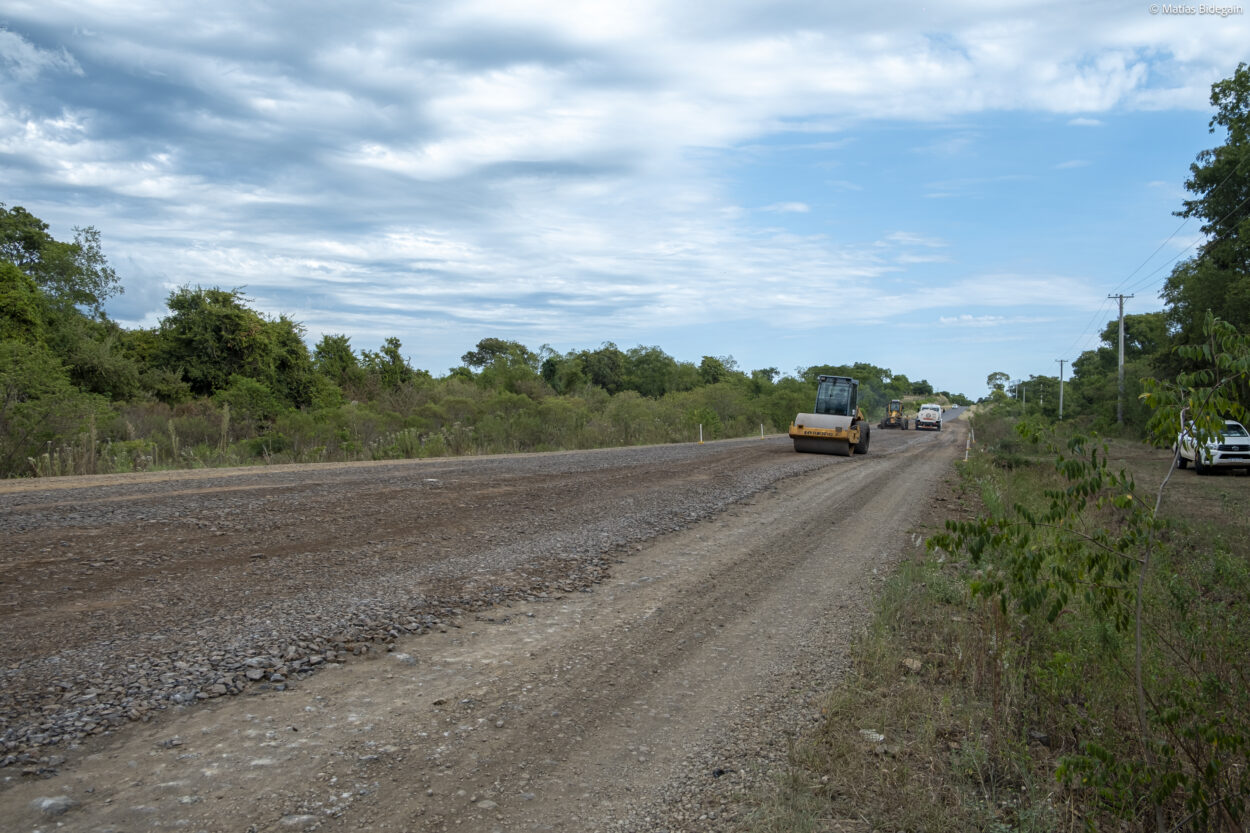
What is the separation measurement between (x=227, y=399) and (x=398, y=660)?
27.8 meters

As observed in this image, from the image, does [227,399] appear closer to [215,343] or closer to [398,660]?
[215,343]

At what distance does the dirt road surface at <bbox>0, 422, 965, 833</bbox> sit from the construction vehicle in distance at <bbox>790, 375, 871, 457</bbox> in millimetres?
15231

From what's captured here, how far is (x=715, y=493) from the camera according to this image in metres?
15.9

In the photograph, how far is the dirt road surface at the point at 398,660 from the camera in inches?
148

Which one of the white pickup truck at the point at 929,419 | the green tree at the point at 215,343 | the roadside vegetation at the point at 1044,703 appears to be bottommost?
the roadside vegetation at the point at 1044,703

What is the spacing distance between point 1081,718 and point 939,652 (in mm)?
1867

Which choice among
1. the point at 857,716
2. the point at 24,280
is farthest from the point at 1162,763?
the point at 24,280

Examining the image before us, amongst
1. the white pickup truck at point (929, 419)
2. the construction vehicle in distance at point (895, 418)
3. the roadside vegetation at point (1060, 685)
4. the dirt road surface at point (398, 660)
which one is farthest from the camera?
the construction vehicle in distance at point (895, 418)

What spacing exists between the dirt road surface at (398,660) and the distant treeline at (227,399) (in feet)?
19.2

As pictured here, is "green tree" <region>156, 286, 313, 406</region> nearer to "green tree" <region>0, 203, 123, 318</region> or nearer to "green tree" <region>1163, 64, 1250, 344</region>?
"green tree" <region>0, 203, 123, 318</region>

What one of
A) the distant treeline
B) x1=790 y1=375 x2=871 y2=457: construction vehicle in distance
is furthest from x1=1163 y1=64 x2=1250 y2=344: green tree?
the distant treeline

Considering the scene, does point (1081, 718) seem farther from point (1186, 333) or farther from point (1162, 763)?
point (1186, 333)

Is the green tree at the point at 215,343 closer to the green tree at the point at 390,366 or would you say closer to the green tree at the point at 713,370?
the green tree at the point at 390,366

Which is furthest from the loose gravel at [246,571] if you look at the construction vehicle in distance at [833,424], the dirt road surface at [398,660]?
the construction vehicle in distance at [833,424]
